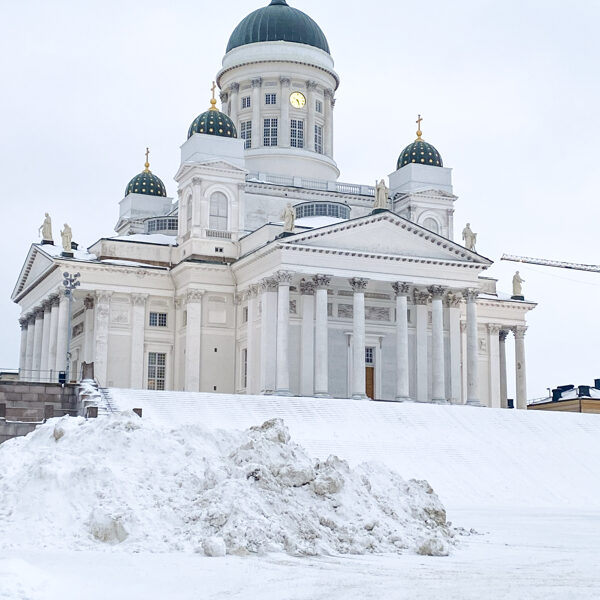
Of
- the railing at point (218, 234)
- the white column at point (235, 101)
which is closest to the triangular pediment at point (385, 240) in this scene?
the railing at point (218, 234)

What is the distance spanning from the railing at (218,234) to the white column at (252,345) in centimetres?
442

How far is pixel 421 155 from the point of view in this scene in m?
69.3

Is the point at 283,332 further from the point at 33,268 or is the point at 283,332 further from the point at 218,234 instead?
the point at 33,268

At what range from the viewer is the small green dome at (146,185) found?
74062 mm

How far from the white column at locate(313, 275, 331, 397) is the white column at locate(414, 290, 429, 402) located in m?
5.85

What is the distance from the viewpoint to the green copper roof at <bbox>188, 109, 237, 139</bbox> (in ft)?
205

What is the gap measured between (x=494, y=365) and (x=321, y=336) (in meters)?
17.9

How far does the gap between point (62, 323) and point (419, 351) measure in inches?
748

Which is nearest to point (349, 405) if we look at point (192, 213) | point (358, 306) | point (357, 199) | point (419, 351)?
point (358, 306)

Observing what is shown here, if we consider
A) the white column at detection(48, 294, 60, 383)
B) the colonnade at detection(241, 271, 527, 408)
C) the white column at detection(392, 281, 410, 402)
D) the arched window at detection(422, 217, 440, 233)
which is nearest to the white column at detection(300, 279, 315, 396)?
the colonnade at detection(241, 271, 527, 408)

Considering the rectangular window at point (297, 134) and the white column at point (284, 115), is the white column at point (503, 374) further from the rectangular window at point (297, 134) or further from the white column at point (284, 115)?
the white column at point (284, 115)

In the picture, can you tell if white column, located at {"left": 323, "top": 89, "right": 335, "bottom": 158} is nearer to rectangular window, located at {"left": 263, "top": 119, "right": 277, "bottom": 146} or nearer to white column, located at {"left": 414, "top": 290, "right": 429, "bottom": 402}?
rectangular window, located at {"left": 263, "top": 119, "right": 277, "bottom": 146}

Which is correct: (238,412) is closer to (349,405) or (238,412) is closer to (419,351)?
(349,405)

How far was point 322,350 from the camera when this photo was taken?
177 ft
